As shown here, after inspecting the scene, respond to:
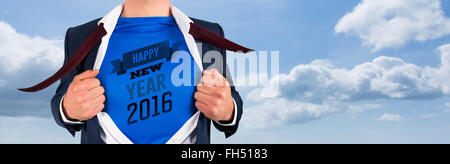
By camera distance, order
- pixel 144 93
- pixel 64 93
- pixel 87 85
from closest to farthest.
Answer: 1. pixel 87 85
2. pixel 144 93
3. pixel 64 93

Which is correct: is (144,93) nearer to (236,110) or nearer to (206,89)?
(206,89)

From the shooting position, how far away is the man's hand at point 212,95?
7.21 feet

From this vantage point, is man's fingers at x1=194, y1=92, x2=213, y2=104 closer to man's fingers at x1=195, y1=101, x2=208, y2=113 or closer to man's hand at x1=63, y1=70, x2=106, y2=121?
man's fingers at x1=195, y1=101, x2=208, y2=113

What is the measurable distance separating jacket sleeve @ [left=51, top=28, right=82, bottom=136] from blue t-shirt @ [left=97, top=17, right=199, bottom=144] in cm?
30

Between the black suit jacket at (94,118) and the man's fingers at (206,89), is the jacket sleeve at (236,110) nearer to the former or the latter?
the black suit jacket at (94,118)

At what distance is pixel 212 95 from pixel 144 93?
15.7 inches

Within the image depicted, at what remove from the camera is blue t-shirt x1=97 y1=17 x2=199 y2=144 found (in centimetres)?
228

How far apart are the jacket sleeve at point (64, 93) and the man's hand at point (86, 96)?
0.65 feet

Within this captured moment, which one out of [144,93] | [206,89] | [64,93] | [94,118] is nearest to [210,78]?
[206,89]

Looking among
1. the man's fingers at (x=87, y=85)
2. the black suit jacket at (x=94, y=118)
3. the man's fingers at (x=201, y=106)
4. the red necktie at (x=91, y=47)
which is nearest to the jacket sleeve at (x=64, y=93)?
the black suit jacket at (x=94, y=118)

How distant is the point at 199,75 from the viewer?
234cm

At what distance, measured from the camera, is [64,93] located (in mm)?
2486
